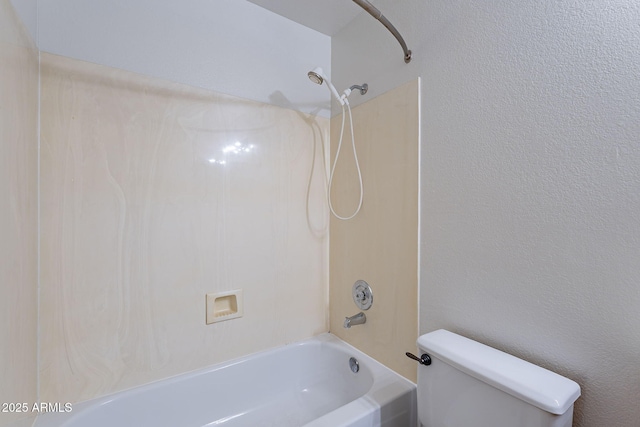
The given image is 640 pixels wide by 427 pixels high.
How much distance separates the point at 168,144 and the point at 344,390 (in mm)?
1559

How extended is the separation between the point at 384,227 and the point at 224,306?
0.93 m

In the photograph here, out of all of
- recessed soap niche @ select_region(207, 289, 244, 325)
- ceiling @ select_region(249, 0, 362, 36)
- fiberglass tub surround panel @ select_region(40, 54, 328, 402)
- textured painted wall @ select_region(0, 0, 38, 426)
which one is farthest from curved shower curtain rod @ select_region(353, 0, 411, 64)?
recessed soap niche @ select_region(207, 289, 244, 325)

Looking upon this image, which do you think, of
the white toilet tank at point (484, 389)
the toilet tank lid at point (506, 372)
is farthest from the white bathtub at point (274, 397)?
the toilet tank lid at point (506, 372)

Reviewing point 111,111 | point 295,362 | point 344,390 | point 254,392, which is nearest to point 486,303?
point 344,390

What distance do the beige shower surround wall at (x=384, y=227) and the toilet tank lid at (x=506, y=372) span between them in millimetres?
286

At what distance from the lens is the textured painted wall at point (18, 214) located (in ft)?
2.40

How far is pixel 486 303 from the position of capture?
970 mm

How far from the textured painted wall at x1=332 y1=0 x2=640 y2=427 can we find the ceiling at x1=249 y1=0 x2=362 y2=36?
44 centimetres

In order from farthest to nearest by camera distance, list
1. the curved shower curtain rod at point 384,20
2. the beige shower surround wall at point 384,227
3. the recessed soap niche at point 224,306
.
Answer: the recessed soap niche at point 224,306, the beige shower surround wall at point 384,227, the curved shower curtain rod at point 384,20

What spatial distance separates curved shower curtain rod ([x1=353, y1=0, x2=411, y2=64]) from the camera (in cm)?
96

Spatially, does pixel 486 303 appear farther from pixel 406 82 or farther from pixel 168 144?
pixel 168 144

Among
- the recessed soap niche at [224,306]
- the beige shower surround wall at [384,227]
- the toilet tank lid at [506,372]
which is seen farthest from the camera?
the recessed soap niche at [224,306]

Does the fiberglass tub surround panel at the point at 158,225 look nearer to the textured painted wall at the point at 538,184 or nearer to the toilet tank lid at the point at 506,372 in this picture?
the textured painted wall at the point at 538,184

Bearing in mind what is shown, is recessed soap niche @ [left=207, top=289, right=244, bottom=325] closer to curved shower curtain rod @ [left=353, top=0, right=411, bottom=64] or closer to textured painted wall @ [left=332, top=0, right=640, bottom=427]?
textured painted wall @ [left=332, top=0, right=640, bottom=427]
